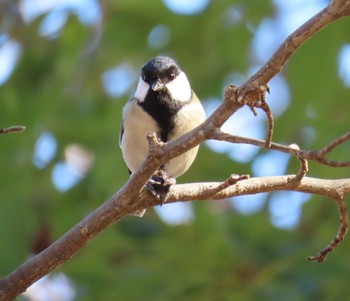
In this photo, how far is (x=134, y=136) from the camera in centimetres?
263

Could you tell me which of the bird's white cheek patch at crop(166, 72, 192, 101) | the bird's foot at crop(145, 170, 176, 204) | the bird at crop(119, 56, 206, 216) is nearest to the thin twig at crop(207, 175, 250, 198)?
the bird's foot at crop(145, 170, 176, 204)

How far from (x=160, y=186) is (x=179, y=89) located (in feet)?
2.60

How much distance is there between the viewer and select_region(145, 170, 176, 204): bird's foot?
203cm

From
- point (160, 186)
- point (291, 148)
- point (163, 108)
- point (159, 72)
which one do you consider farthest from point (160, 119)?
point (291, 148)

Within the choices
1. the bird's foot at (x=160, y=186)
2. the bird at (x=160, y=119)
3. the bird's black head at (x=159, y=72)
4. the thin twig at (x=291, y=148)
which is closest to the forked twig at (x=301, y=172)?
the thin twig at (x=291, y=148)

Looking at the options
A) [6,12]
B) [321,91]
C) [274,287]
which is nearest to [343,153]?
[321,91]

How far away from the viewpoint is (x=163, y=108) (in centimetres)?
270

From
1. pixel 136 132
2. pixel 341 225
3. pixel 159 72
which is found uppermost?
pixel 159 72

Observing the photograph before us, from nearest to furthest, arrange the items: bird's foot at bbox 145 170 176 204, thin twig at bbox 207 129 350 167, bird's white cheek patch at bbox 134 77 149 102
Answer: thin twig at bbox 207 129 350 167, bird's foot at bbox 145 170 176 204, bird's white cheek patch at bbox 134 77 149 102

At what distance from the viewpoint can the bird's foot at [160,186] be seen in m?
2.03

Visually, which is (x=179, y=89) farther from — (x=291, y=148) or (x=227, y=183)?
(x=291, y=148)

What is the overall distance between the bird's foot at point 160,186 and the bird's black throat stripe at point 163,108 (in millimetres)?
445

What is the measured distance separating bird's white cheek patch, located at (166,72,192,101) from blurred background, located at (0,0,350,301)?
0.69 meters

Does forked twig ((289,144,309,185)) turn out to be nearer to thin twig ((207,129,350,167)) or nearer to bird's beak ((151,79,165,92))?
thin twig ((207,129,350,167))
